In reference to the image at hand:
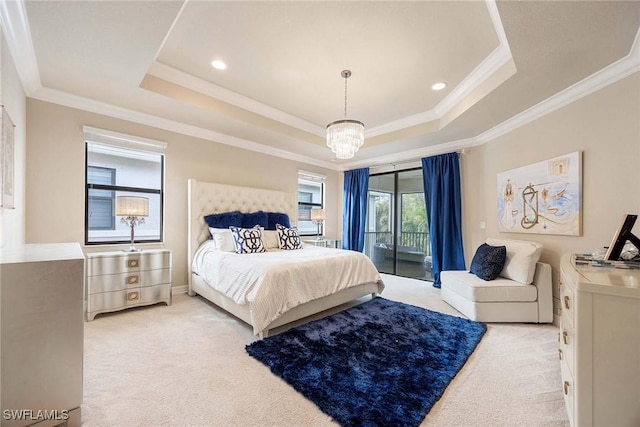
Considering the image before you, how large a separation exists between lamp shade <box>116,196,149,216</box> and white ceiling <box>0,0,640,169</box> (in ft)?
3.78

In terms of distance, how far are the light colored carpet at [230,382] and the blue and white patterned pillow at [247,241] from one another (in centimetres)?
104

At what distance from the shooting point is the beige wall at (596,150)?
7.40 ft

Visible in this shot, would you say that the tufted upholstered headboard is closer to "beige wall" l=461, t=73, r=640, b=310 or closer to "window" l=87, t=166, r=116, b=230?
"window" l=87, t=166, r=116, b=230

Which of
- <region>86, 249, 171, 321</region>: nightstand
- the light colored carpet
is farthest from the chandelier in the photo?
<region>86, 249, 171, 321</region>: nightstand

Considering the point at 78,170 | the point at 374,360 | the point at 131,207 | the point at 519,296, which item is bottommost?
the point at 374,360

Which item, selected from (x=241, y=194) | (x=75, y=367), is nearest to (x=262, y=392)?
(x=75, y=367)

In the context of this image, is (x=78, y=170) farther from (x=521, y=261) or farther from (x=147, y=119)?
(x=521, y=261)

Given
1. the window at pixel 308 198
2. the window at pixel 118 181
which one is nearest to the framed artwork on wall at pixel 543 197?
the window at pixel 308 198

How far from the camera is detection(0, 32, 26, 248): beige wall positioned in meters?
1.88

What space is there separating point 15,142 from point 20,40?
32.4 inches

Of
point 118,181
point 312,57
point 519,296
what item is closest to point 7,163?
point 118,181

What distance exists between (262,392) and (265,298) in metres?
0.81

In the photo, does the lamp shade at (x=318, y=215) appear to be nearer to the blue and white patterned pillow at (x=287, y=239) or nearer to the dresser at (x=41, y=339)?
the blue and white patterned pillow at (x=287, y=239)

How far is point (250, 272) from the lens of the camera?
2.63 m
